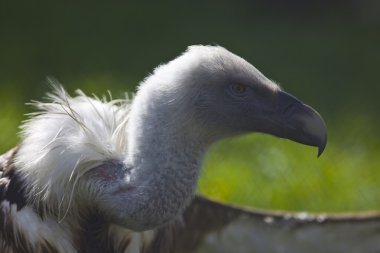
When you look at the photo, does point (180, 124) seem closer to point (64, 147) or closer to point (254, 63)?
point (64, 147)

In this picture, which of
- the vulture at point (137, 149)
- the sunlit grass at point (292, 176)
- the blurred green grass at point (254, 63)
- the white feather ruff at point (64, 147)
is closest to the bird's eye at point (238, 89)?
the vulture at point (137, 149)

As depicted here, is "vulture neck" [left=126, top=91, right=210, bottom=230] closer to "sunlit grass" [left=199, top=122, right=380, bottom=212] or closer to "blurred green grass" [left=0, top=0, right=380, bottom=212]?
"sunlit grass" [left=199, top=122, right=380, bottom=212]

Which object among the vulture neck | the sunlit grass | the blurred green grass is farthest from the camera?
the blurred green grass

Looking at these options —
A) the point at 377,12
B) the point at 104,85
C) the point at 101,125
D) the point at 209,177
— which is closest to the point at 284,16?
the point at 377,12

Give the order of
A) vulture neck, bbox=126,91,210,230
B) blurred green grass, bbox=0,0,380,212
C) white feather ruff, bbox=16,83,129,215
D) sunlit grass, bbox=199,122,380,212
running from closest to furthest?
1. vulture neck, bbox=126,91,210,230
2. white feather ruff, bbox=16,83,129,215
3. sunlit grass, bbox=199,122,380,212
4. blurred green grass, bbox=0,0,380,212

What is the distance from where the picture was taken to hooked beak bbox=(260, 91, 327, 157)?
9.80 ft

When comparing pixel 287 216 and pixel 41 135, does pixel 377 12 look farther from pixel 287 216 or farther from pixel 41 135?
pixel 41 135

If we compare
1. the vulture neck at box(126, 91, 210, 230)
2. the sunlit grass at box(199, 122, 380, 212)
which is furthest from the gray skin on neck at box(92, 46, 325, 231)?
the sunlit grass at box(199, 122, 380, 212)

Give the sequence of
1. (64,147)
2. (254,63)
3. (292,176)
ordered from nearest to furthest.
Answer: (64,147)
(292,176)
(254,63)

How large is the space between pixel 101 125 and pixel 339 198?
106 inches

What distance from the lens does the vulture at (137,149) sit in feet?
9.68

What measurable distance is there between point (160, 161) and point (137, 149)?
0.27ft

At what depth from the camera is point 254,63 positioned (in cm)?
785

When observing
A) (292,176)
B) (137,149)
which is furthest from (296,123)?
(292,176)
